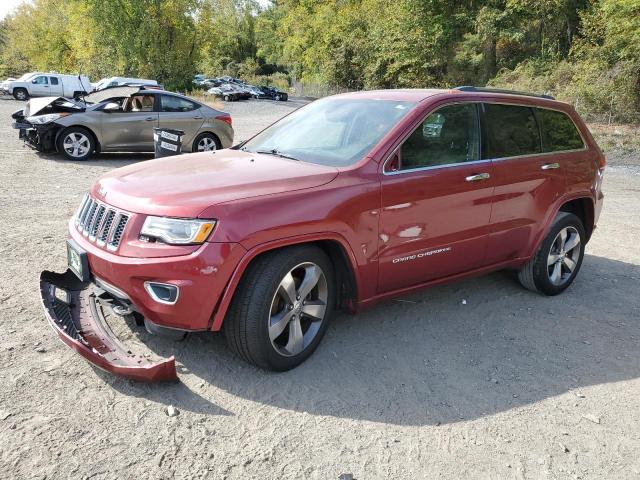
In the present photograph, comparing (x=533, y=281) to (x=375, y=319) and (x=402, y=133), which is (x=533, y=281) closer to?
(x=375, y=319)

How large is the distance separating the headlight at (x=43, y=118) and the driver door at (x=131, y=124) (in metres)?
0.91

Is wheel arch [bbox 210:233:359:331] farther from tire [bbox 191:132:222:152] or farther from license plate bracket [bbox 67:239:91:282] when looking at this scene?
tire [bbox 191:132:222:152]

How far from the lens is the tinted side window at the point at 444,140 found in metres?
3.85

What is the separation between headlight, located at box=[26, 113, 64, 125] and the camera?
36.0 feet

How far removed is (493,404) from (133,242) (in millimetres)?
2336

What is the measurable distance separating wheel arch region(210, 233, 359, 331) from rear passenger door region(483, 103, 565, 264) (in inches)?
54.6

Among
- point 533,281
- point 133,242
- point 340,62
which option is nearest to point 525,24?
point 340,62

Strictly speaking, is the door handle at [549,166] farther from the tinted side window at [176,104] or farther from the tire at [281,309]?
the tinted side window at [176,104]

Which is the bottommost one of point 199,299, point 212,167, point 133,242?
point 199,299

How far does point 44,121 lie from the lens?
1100 cm

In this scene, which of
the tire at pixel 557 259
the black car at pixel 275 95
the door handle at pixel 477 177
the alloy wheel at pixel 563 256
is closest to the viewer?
the door handle at pixel 477 177

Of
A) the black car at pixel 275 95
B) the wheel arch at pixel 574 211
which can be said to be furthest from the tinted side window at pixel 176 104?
the black car at pixel 275 95

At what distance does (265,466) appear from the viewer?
265cm

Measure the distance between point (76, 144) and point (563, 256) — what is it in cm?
970
